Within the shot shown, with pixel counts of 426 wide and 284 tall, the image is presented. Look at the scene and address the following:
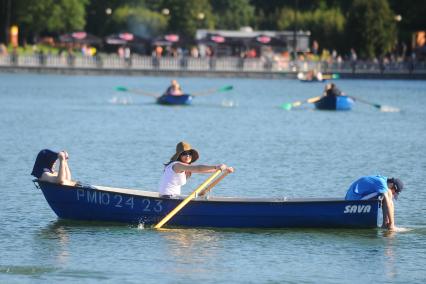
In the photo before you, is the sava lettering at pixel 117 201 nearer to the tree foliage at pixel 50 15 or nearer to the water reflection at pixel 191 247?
the water reflection at pixel 191 247

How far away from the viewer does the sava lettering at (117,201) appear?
27.4 meters

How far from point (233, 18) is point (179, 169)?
121129 mm

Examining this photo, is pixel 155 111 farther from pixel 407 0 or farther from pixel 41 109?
pixel 407 0

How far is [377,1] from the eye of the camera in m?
110

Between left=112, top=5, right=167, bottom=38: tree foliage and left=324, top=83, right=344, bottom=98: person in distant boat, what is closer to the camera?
left=324, top=83, right=344, bottom=98: person in distant boat

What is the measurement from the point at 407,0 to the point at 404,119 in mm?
57399

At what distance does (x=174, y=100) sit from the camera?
74.9 m

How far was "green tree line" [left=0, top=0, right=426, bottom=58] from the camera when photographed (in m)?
111

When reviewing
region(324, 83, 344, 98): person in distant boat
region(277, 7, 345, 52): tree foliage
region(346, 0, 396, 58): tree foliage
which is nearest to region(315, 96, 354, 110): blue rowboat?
region(324, 83, 344, 98): person in distant boat

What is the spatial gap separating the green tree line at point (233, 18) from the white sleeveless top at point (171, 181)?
3236 inches

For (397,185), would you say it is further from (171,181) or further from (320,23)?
(320,23)

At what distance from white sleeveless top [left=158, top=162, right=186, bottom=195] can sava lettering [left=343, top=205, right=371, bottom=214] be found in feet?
10.6

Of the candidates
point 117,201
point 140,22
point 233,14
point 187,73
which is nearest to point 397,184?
point 117,201

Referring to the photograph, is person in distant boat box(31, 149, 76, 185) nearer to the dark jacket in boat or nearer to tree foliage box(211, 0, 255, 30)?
the dark jacket in boat
